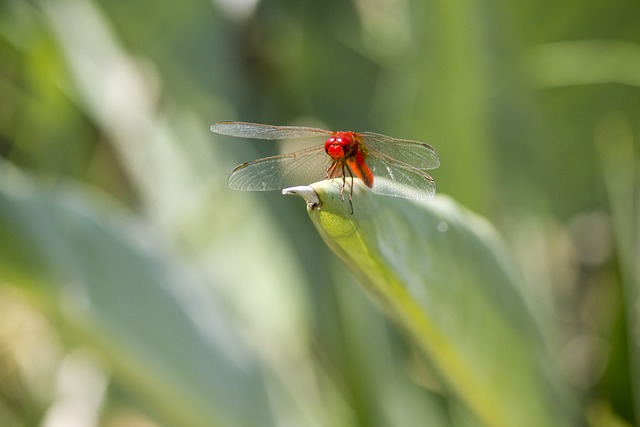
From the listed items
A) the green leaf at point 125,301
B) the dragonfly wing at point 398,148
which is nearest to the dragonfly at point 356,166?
the dragonfly wing at point 398,148

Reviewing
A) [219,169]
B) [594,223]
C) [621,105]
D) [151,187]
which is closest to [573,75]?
[621,105]

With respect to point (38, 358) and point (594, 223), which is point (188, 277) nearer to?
point (38, 358)

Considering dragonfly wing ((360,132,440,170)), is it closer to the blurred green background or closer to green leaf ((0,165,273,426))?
the blurred green background

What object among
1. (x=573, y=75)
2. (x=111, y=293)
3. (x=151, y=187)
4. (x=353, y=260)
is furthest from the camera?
(x=151, y=187)

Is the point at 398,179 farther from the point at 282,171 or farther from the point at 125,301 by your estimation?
the point at 125,301

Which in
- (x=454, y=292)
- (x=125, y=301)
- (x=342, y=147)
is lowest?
(x=125, y=301)

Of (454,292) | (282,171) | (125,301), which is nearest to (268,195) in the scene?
(125,301)
